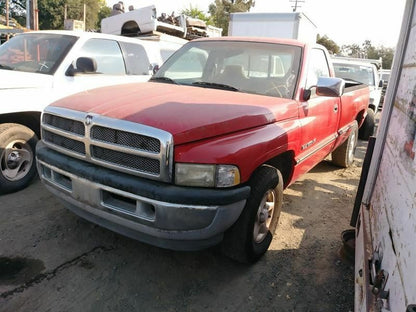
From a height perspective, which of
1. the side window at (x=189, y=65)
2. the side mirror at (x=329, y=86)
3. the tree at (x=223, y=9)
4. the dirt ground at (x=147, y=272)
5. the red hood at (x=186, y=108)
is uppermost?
the tree at (x=223, y=9)

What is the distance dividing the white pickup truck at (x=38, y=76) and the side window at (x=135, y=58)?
0.02 metres

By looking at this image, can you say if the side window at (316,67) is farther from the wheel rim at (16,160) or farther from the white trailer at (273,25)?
the white trailer at (273,25)

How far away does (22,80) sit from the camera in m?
4.21

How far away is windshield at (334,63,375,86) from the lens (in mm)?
9382

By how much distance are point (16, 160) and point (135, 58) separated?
260 centimetres

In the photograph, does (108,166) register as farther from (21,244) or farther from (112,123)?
(21,244)

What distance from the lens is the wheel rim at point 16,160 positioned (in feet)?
13.7

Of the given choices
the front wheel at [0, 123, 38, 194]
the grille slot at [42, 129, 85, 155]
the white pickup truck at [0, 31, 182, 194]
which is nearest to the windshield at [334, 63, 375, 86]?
the white pickup truck at [0, 31, 182, 194]

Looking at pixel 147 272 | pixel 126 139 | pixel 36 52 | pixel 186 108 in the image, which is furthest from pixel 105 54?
pixel 147 272

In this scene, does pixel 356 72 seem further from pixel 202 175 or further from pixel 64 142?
pixel 64 142

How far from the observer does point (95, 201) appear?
8.57 feet

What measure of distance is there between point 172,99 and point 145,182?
0.84 m

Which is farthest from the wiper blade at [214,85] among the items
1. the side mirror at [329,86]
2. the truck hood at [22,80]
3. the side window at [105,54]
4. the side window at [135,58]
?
the side window at [135,58]

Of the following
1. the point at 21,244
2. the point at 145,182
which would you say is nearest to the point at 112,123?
the point at 145,182
